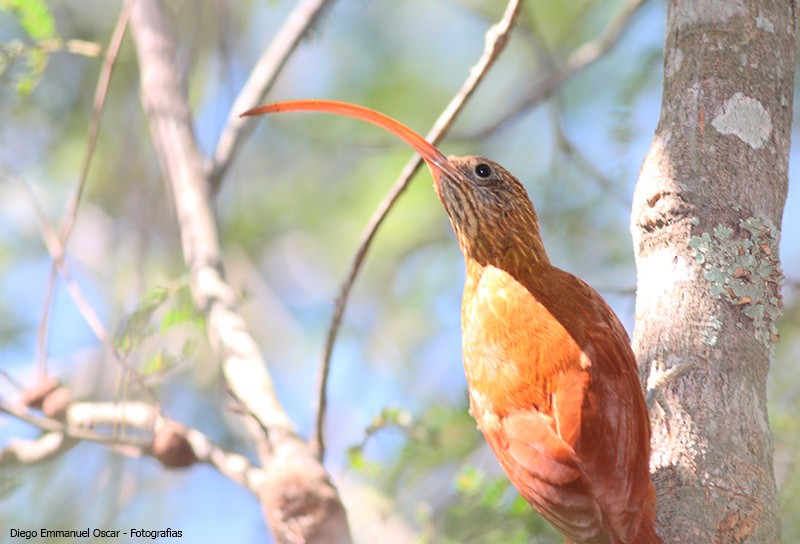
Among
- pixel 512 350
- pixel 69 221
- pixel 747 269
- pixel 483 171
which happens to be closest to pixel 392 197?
pixel 483 171

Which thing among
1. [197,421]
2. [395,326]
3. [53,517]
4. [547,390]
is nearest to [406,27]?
[395,326]

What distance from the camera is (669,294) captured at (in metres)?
2.65

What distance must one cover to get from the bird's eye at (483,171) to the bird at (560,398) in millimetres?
394

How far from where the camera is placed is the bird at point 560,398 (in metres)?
2.61

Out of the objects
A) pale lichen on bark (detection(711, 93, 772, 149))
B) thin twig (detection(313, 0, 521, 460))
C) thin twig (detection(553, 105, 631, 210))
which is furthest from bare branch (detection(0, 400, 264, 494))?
thin twig (detection(553, 105, 631, 210))

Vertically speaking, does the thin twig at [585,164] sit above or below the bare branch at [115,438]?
above

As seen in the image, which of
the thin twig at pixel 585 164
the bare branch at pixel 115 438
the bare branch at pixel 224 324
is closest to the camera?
the bare branch at pixel 224 324

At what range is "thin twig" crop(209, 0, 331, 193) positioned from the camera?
4.30 m

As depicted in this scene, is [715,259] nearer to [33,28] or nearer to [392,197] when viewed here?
[392,197]

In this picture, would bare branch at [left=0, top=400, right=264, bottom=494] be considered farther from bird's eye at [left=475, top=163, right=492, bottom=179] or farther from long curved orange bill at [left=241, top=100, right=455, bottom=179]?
bird's eye at [left=475, top=163, right=492, bottom=179]

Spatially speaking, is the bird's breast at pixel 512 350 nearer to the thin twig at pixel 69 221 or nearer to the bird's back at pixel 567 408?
the bird's back at pixel 567 408

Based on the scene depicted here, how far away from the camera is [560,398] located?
276 centimetres

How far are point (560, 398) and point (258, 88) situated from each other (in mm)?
2276

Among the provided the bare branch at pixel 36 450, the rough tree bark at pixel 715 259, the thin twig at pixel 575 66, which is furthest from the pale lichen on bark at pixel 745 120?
the bare branch at pixel 36 450
